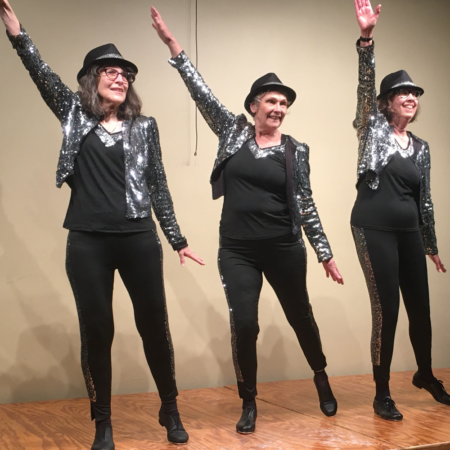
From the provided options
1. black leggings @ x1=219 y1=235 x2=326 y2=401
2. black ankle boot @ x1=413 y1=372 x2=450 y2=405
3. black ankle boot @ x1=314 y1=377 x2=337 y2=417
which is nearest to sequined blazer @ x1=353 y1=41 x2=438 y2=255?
black leggings @ x1=219 y1=235 x2=326 y2=401

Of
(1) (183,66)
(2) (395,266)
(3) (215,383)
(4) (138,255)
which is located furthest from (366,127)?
(3) (215,383)

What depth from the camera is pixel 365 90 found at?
2.90 meters

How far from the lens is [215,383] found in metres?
3.88

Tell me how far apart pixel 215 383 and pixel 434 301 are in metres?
1.79

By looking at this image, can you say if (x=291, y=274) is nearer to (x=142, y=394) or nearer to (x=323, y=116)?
(x=142, y=394)

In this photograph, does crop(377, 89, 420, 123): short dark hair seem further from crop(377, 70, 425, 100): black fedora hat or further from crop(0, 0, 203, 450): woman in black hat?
crop(0, 0, 203, 450): woman in black hat

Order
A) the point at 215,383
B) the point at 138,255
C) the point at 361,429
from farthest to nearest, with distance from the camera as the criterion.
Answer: the point at 215,383 < the point at 361,429 < the point at 138,255

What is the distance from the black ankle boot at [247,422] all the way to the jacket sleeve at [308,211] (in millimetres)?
793

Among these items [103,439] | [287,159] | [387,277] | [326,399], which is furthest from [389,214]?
[103,439]

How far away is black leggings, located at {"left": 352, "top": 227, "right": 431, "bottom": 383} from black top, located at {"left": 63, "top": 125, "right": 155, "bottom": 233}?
1148 mm

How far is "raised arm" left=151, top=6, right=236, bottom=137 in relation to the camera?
9.48 ft

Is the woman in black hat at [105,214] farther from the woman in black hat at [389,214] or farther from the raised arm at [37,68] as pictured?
the woman in black hat at [389,214]

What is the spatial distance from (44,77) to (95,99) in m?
0.22

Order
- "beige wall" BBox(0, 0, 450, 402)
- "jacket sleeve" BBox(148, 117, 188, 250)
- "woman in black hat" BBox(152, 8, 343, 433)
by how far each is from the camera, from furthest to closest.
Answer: "beige wall" BBox(0, 0, 450, 402) → "woman in black hat" BBox(152, 8, 343, 433) → "jacket sleeve" BBox(148, 117, 188, 250)
